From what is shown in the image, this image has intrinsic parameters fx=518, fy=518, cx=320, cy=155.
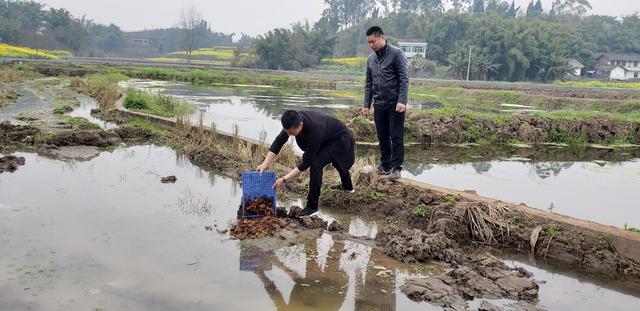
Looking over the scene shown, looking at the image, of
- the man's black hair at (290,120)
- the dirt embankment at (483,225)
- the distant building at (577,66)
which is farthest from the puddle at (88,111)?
the distant building at (577,66)

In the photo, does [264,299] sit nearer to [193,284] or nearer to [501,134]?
[193,284]

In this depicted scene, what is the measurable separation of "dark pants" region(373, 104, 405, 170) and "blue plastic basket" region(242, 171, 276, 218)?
182cm

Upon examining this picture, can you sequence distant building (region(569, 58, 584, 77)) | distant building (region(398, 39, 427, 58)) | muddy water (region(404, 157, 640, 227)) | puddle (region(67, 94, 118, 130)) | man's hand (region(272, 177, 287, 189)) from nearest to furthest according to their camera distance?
man's hand (region(272, 177, 287, 189)) < muddy water (region(404, 157, 640, 227)) < puddle (region(67, 94, 118, 130)) < distant building (region(569, 58, 584, 77)) < distant building (region(398, 39, 427, 58))

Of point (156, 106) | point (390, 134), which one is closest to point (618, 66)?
point (156, 106)

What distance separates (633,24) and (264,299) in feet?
307

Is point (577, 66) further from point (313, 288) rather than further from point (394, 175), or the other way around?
point (313, 288)

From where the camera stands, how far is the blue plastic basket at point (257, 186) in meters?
5.20

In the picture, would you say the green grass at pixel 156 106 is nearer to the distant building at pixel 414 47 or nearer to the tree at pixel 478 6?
the distant building at pixel 414 47

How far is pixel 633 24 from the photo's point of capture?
80.6 meters

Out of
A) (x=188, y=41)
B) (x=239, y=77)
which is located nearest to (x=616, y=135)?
(x=239, y=77)

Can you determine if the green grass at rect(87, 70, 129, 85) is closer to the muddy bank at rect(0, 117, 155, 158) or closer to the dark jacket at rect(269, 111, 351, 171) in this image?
the muddy bank at rect(0, 117, 155, 158)

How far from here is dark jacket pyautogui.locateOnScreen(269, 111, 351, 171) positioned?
496 centimetres

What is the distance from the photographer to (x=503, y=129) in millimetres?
13125

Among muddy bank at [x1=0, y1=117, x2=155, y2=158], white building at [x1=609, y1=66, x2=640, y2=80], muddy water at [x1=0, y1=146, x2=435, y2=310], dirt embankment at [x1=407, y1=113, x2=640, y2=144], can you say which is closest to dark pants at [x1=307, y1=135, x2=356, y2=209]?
muddy water at [x1=0, y1=146, x2=435, y2=310]
